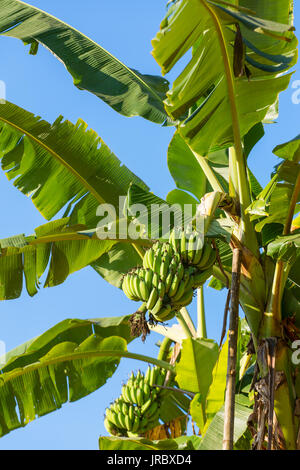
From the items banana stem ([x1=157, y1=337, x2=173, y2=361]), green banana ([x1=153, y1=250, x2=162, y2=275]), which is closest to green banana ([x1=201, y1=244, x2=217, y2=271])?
green banana ([x1=153, y1=250, x2=162, y2=275])

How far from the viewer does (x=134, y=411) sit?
3.29m

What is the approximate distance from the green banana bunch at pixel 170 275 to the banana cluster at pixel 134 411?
46.7 inches

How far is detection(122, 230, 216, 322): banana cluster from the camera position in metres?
2.14

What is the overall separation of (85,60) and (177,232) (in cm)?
169

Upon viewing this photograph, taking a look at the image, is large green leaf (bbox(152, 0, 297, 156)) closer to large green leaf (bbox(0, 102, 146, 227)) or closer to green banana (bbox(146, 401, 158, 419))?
large green leaf (bbox(0, 102, 146, 227))

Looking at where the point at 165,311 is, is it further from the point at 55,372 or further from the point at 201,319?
the point at 201,319

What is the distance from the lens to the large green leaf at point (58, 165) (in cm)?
348

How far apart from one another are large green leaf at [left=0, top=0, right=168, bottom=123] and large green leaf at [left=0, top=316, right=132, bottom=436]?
135 centimetres

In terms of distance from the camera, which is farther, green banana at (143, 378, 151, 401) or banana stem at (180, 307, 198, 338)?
banana stem at (180, 307, 198, 338)

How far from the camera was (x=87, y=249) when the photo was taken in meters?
3.51

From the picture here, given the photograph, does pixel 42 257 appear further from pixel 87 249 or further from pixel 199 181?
pixel 199 181

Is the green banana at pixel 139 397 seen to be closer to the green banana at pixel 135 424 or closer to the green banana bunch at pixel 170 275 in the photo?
the green banana at pixel 135 424

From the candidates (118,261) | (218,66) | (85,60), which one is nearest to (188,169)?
(118,261)

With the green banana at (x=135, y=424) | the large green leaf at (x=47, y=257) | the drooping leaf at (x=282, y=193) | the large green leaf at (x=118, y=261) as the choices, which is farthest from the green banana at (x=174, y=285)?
the large green leaf at (x=118, y=261)
